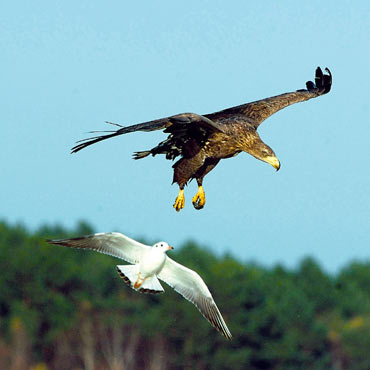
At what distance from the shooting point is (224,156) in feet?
47.3

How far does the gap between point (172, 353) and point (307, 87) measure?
30382 millimetres

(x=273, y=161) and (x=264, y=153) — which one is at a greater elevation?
(x=264, y=153)

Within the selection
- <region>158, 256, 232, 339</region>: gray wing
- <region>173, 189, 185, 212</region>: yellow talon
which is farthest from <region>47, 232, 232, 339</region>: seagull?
<region>173, 189, 185, 212</region>: yellow talon

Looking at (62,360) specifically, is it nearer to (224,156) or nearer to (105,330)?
(105,330)

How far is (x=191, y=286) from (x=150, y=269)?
2.98 ft

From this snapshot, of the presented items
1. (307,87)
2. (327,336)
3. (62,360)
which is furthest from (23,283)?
(307,87)

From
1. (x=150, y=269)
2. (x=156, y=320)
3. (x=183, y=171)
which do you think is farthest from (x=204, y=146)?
(x=156, y=320)

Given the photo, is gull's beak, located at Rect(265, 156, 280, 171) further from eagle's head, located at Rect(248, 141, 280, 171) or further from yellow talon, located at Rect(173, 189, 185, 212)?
yellow talon, located at Rect(173, 189, 185, 212)

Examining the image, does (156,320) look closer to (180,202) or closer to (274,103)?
(274,103)

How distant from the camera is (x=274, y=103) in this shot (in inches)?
643

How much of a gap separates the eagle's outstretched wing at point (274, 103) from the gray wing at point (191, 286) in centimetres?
225

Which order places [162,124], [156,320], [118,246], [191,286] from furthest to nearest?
[156,320] < [191,286] < [118,246] < [162,124]

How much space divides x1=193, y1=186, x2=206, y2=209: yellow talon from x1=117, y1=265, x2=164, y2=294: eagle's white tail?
4.31 ft

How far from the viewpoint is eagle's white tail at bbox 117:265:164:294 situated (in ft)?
51.1
